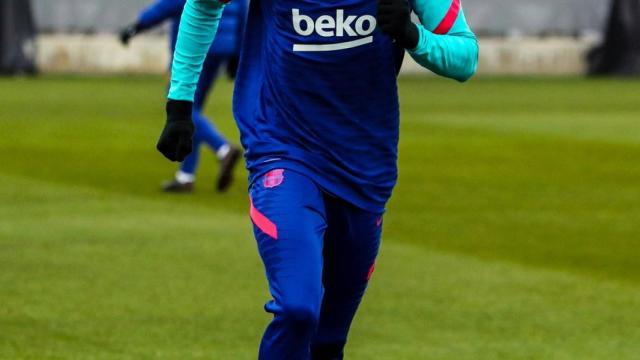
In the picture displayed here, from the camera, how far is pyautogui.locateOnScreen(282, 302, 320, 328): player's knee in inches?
217

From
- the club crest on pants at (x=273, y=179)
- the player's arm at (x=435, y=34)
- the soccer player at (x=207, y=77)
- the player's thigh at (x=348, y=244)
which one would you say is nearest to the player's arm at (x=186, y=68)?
the club crest on pants at (x=273, y=179)

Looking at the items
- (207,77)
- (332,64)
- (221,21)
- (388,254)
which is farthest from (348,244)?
(221,21)

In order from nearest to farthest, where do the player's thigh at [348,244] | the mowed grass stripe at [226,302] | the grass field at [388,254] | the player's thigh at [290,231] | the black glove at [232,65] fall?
the player's thigh at [290,231], the player's thigh at [348,244], the mowed grass stripe at [226,302], the grass field at [388,254], the black glove at [232,65]

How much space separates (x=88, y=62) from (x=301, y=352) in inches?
1335

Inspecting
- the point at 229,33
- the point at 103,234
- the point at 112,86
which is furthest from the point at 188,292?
the point at 112,86

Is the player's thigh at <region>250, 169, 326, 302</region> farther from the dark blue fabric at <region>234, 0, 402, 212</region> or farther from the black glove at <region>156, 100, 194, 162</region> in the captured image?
the black glove at <region>156, 100, 194, 162</region>

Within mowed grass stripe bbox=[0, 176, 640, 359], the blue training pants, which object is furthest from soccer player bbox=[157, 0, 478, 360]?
the blue training pants

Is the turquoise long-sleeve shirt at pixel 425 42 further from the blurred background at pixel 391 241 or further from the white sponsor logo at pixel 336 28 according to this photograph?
the blurred background at pixel 391 241

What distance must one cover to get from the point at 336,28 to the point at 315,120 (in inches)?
12.0

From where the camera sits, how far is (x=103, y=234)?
12.2 metres

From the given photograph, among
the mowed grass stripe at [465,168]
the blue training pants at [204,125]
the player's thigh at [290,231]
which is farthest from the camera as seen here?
the blue training pants at [204,125]

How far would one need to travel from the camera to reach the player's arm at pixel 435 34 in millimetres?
5496

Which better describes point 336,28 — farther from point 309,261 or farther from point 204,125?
point 204,125

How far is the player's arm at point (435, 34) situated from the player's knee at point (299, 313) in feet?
2.79
